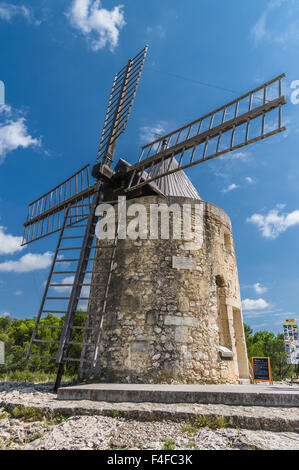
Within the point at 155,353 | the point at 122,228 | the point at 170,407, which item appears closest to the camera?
the point at 170,407

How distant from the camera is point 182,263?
21.2ft

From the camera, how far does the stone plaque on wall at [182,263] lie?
21.1 feet

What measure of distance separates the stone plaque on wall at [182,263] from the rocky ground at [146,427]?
3.11m

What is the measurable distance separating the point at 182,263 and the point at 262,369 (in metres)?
3.89

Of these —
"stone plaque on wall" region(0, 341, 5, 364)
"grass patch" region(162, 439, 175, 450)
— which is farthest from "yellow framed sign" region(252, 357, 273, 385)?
"stone plaque on wall" region(0, 341, 5, 364)

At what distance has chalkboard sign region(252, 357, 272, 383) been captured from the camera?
7543 millimetres

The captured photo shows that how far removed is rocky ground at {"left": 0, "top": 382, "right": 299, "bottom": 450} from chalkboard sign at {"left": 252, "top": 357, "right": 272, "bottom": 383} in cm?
443

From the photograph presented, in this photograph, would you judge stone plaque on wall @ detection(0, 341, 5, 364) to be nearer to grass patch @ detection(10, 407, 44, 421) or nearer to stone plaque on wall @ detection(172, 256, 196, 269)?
grass patch @ detection(10, 407, 44, 421)

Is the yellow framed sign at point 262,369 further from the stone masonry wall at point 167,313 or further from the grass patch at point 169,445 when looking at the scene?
the grass patch at point 169,445

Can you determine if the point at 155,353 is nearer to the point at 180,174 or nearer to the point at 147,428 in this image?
the point at 147,428

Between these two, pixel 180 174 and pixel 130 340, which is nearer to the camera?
pixel 130 340

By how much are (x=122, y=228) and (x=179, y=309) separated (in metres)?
2.35
